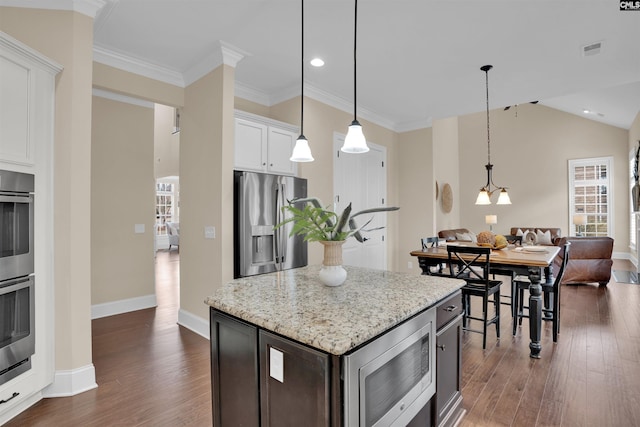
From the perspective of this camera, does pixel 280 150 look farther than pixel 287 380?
Yes

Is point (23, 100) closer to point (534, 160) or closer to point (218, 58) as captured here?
point (218, 58)

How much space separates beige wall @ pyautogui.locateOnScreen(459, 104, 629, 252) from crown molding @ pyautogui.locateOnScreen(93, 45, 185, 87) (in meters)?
8.89

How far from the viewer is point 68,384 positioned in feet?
7.57

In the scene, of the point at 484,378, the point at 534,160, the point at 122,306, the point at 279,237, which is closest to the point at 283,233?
the point at 279,237

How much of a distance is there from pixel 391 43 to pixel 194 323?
11.7 feet

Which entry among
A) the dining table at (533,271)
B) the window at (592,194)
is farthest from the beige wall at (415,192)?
the window at (592,194)

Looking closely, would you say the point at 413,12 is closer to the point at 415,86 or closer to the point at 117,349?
the point at 415,86

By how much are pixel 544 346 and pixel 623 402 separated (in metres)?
0.95

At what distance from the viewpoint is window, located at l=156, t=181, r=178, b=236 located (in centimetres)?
1165

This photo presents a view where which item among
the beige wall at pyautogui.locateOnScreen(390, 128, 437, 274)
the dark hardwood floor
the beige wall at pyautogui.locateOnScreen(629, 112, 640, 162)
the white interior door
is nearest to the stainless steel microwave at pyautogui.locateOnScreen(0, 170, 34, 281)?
the dark hardwood floor

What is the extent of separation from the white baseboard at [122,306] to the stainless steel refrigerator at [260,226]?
1.93 m

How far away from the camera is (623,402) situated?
2176 millimetres

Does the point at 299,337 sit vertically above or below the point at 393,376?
above

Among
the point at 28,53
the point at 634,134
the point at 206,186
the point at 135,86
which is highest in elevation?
the point at 634,134
